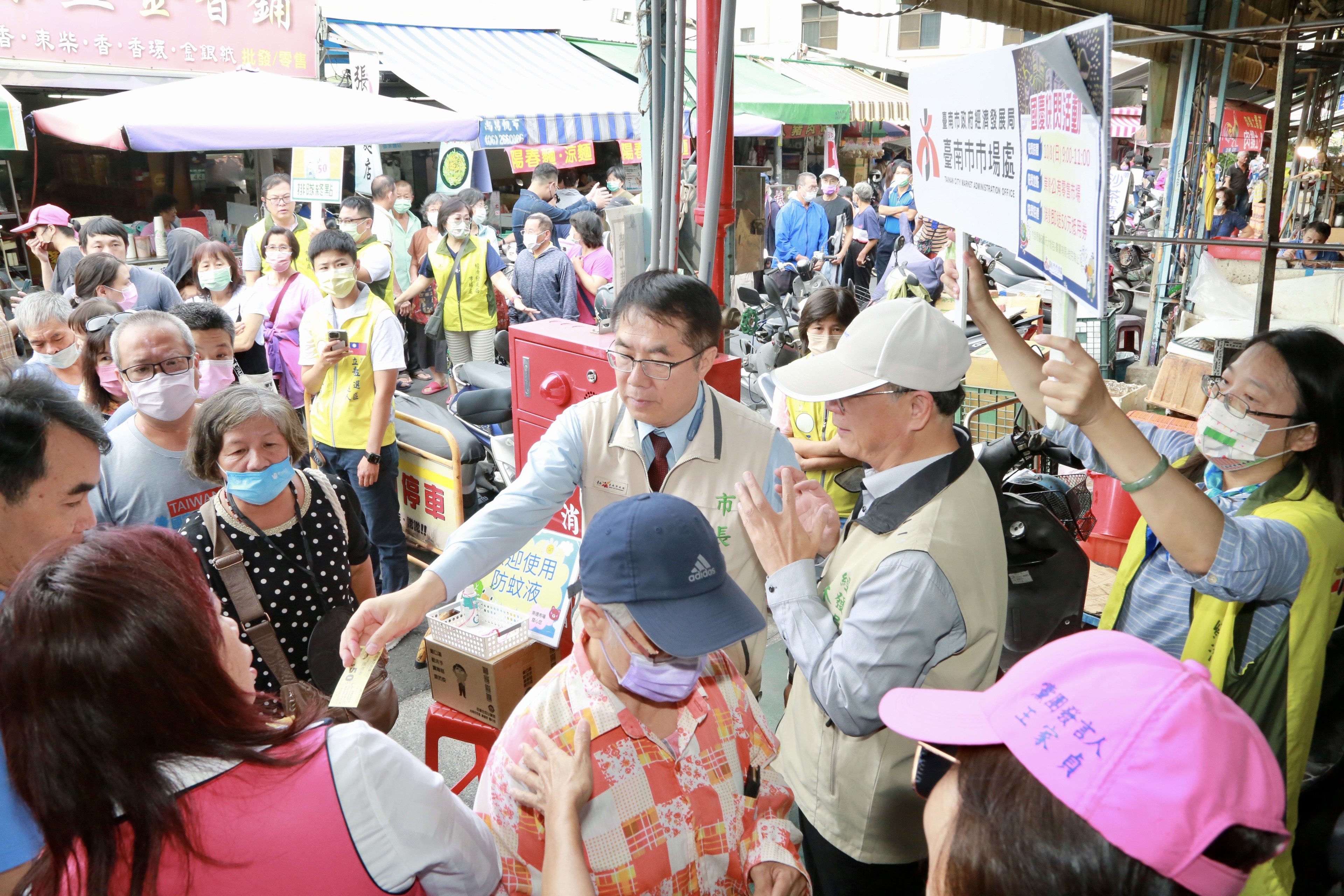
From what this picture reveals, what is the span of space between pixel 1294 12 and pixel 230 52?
13.3 metres

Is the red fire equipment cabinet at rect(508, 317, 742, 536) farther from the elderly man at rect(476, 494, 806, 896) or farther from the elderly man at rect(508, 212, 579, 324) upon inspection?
the elderly man at rect(508, 212, 579, 324)

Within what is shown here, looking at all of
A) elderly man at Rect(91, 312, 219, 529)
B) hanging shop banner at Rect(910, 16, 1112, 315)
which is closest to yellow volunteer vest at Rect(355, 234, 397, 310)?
elderly man at Rect(91, 312, 219, 529)

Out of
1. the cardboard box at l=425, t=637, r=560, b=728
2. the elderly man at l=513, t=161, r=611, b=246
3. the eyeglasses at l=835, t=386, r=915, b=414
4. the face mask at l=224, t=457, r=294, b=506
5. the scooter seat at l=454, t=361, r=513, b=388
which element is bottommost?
the cardboard box at l=425, t=637, r=560, b=728

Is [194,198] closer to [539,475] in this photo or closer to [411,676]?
[411,676]

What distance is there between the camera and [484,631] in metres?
3.28

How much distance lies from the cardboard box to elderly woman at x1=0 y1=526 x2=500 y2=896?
6.06 feet

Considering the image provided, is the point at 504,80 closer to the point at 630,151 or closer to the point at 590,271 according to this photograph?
the point at 630,151

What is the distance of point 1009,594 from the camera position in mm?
3102

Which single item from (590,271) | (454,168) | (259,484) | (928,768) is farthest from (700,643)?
(454,168)

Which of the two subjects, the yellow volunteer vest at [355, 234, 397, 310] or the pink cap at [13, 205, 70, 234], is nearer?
the pink cap at [13, 205, 70, 234]

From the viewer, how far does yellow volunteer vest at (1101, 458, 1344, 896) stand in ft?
6.70

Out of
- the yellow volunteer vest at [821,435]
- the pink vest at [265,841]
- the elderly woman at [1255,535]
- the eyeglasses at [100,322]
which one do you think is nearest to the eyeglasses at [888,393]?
the elderly woman at [1255,535]

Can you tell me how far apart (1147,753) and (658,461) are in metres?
1.89

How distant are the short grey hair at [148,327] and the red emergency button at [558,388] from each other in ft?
4.44
